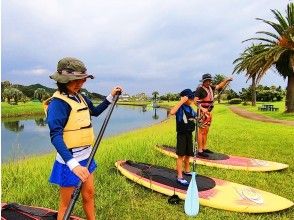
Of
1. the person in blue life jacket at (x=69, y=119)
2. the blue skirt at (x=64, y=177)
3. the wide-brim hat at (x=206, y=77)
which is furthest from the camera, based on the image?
the wide-brim hat at (x=206, y=77)

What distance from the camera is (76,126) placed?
174 inches

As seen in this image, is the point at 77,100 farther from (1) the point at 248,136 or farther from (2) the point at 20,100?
(2) the point at 20,100

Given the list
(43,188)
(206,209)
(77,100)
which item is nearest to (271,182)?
(206,209)

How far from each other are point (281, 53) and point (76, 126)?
2712 centimetres

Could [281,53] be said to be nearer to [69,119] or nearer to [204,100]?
[204,100]

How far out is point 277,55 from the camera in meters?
28.4

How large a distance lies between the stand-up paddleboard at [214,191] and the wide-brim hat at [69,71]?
3.53 meters

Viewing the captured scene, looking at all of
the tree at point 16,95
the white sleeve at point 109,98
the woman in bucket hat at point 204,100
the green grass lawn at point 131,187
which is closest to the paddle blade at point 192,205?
the green grass lawn at point 131,187

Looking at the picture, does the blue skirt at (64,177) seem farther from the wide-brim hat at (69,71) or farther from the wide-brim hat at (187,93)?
the wide-brim hat at (187,93)

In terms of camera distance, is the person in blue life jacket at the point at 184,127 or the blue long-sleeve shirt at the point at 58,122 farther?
the person in blue life jacket at the point at 184,127

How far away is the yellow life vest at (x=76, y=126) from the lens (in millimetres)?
4387

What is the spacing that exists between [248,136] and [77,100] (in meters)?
13.1

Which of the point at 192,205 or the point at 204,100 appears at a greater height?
the point at 204,100

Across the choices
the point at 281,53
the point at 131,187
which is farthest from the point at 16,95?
the point at 131,187
